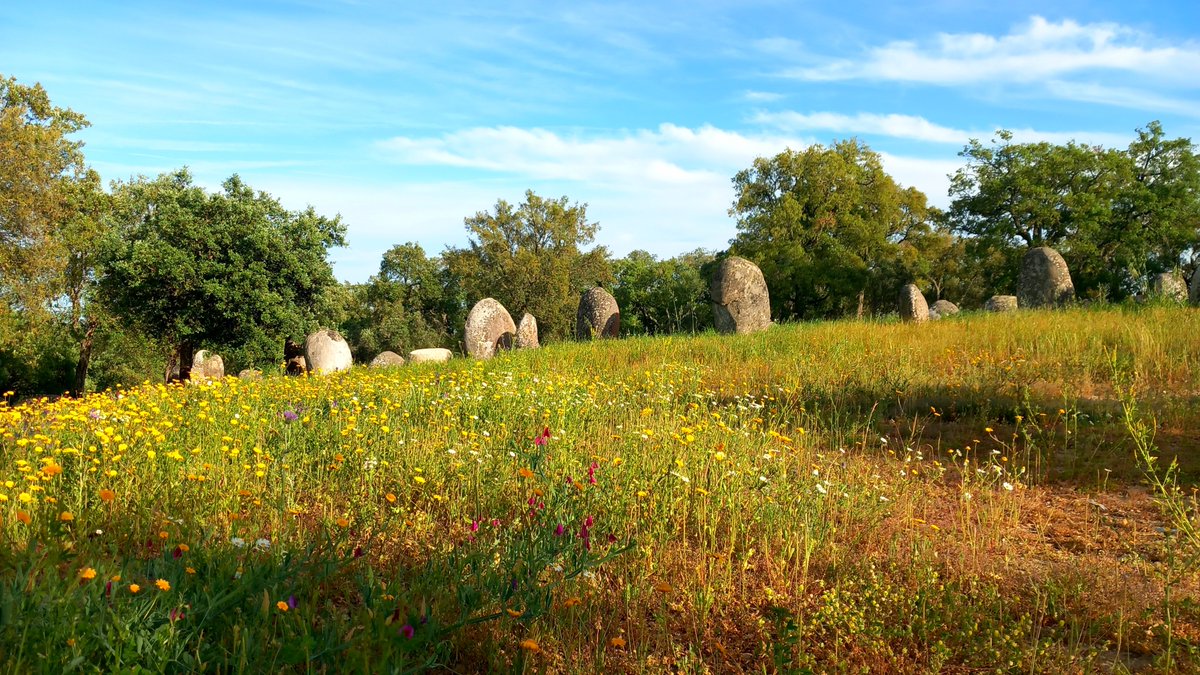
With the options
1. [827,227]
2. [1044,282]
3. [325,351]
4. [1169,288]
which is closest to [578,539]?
[1169,288]

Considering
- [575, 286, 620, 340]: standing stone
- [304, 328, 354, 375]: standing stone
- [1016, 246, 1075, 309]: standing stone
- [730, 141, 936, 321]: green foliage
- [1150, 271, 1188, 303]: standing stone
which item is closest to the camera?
[1150, 271, 1188, 303]: standing stone

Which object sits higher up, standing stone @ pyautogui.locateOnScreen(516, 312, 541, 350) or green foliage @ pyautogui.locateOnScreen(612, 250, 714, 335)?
green foliage @ pyautogui.locateOnScreen(612, 250, 714, 335)

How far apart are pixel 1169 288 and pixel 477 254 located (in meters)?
31.0

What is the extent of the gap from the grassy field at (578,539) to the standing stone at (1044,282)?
12.6 metres

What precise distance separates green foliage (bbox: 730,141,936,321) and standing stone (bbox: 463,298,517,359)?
16065mm

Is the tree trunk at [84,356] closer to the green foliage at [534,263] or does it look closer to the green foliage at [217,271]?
the green foliage at [217,271]

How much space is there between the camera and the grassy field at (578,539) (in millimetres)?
2650

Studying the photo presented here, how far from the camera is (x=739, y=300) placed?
61.9 feet

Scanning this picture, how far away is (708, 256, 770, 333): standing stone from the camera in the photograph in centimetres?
1884

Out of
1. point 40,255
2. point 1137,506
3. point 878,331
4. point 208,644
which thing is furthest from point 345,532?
point 40,255

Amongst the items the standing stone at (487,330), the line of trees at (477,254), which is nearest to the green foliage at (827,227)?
the line of trees at (477,254)

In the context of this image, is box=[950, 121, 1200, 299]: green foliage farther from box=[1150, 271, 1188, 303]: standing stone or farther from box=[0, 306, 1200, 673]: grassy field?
box=[0, 306, 1200, 673]: grassy field

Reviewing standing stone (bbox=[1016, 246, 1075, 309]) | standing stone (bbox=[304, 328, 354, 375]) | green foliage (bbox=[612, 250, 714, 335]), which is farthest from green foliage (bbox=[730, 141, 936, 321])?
standing stone (bbox=[304, 328, 354, 375])

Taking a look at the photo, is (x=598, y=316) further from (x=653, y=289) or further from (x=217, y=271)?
(x=653, y=289)
